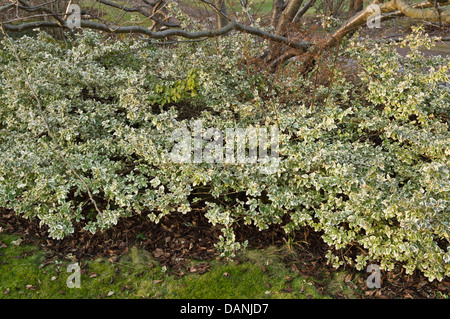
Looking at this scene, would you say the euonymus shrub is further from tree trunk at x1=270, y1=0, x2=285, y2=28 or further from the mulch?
tree trunk at x1=270, y1=0, x2=285, y2=28

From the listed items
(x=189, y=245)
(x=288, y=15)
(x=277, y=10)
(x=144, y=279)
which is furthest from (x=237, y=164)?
(x=277, y=10)

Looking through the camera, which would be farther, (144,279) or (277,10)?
(277,10)

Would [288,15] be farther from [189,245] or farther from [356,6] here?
[189,245]

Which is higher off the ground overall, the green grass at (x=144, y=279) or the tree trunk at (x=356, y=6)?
the tree trunk at (x=356, y=6)

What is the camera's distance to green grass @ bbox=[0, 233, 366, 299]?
2.87 metres

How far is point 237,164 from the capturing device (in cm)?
329

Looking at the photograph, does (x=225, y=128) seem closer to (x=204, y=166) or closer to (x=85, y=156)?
(x=204, y=166)

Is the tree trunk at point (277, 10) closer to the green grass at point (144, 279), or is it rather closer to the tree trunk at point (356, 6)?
the tree trunk at point (356, 6)

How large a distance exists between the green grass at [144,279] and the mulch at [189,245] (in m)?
0.09

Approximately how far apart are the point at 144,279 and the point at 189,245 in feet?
1.92

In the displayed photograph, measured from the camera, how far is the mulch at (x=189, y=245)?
9.80ft

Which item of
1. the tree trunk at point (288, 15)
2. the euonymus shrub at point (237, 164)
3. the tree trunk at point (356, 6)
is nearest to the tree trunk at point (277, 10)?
the tree trunk at point (288, 15)

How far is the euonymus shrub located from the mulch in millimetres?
146

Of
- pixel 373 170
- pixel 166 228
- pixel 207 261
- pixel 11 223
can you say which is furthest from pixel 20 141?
pixel 373 170
